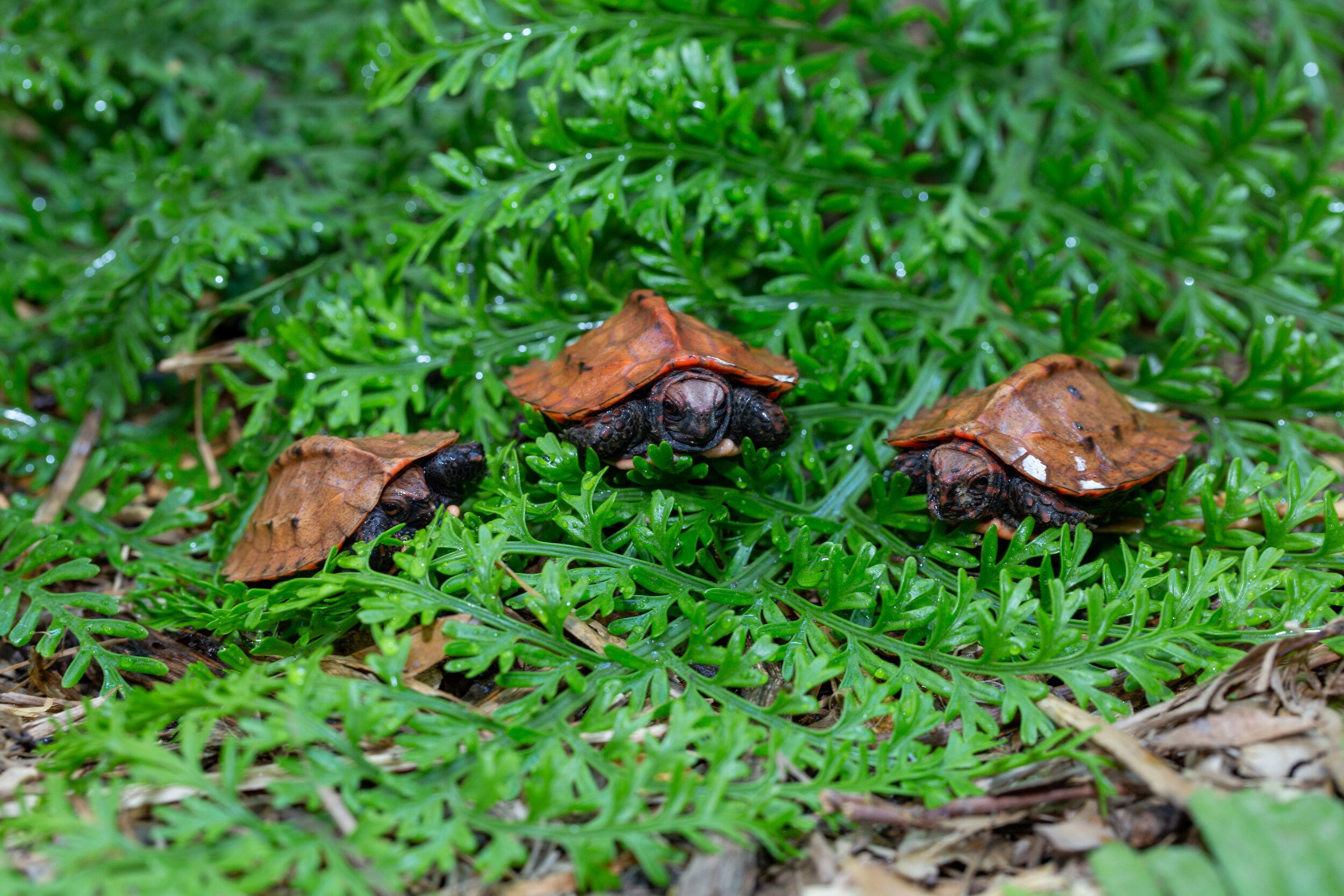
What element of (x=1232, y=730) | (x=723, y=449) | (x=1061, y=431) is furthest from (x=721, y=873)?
(x=1061, y=431)

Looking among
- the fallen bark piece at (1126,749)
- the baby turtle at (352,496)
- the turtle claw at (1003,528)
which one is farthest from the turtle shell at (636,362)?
the fallen bark piece at (1126,749)

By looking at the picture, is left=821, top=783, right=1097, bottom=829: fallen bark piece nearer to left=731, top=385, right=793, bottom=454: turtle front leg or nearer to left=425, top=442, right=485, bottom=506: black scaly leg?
left=731, top=385, right=793, bottom=454: turtle front leg

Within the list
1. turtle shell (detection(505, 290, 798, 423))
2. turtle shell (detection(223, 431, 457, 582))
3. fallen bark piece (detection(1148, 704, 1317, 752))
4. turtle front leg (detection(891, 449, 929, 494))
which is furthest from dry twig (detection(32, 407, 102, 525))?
fallen bark piece (detection(1148, 704, 1317, 752))

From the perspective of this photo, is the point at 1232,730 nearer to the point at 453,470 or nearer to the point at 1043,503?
the point at 1043,503

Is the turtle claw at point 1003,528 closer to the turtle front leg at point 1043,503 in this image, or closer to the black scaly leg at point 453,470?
the turtle front leg at point 1043,503

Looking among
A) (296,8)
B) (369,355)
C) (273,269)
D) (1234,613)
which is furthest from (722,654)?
(296,8)
